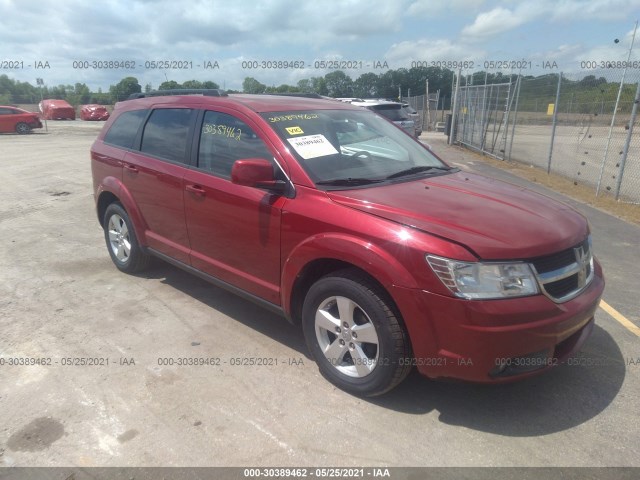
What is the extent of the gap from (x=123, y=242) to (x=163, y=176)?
4.12ft

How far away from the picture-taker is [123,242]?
5.19 meters

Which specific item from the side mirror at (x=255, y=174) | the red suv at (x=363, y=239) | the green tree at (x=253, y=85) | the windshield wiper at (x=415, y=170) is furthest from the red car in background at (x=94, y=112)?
the side mirror at (x=255, y=174)

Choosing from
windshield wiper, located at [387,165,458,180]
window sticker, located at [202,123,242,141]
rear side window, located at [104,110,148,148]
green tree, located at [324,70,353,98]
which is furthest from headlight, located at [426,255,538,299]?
green tree, located at [324,70,353,98]

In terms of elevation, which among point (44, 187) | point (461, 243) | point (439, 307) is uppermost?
point (461, 243)

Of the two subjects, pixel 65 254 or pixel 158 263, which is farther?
pixel 65 254

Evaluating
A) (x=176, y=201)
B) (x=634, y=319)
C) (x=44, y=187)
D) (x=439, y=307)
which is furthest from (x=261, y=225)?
(x=44, y=187)

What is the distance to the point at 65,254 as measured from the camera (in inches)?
236

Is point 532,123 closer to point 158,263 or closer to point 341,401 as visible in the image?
point 158,263

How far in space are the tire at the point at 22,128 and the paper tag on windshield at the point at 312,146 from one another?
2935 cm

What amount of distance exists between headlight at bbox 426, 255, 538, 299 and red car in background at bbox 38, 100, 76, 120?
145 ft

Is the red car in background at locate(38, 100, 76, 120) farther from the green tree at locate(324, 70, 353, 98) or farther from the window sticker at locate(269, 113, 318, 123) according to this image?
the window sticker at locate(269, 113, 318, 123)

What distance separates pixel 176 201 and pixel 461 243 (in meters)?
2.58

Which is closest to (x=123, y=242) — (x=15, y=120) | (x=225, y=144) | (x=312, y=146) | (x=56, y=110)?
(x=225, y=144)

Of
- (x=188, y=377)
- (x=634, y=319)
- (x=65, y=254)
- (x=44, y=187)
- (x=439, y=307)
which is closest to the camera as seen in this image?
(x=439, y=307)
